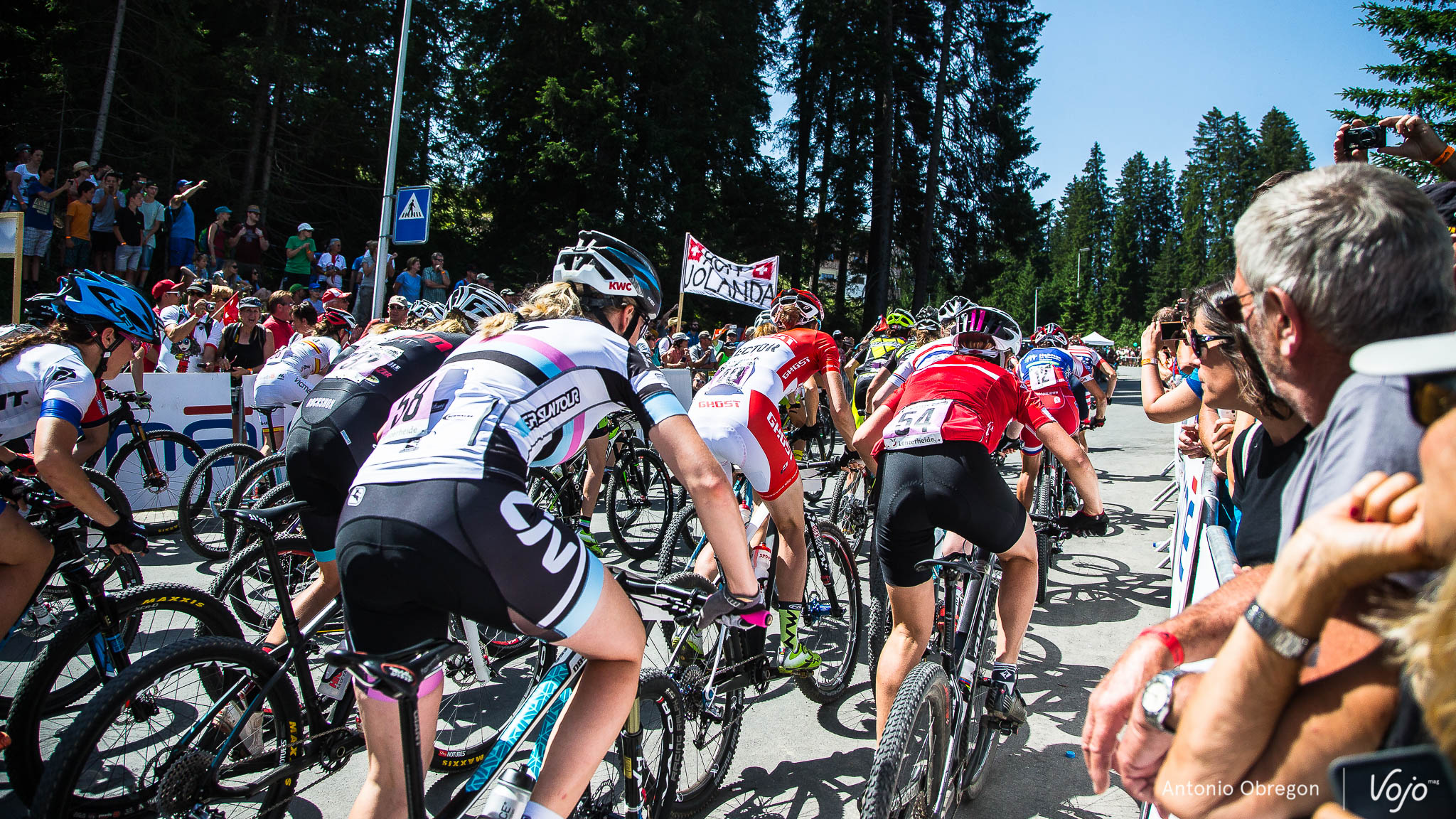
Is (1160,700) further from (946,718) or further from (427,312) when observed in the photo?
(427,312)

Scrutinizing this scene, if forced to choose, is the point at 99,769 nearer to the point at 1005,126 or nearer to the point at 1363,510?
the point at 1363,510

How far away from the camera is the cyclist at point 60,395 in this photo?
3076 millimetres

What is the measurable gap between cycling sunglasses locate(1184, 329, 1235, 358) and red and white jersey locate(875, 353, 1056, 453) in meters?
0.81

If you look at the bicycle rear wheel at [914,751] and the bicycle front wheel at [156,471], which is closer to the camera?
the bicycle rear wheel at [914,751]

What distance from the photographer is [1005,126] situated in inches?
1296

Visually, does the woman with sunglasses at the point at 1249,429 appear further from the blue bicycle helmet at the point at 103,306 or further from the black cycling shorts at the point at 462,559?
the blue bicycle helmet at the point at 103,306

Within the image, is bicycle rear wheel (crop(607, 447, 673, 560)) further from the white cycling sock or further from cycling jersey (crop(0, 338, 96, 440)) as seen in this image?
the white cycling sock

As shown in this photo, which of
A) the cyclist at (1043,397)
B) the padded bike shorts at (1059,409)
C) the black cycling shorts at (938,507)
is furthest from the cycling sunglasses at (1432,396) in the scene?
the padded bike shorts at (1059,409)

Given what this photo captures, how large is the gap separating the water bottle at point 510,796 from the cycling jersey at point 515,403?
741 mm

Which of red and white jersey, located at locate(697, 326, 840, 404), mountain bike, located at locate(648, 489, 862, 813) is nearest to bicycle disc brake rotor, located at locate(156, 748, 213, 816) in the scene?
mountain bike, located at locate(648, 489, 862, 813)

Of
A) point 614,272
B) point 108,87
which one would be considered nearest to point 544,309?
point 614,272

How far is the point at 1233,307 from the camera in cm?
156

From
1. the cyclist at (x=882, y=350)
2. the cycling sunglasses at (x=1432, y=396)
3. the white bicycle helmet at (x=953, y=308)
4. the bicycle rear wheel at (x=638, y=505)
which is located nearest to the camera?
the cycling sunglasses at (x=1432, y=396)

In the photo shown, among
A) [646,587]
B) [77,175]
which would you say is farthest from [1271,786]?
[77,175]
